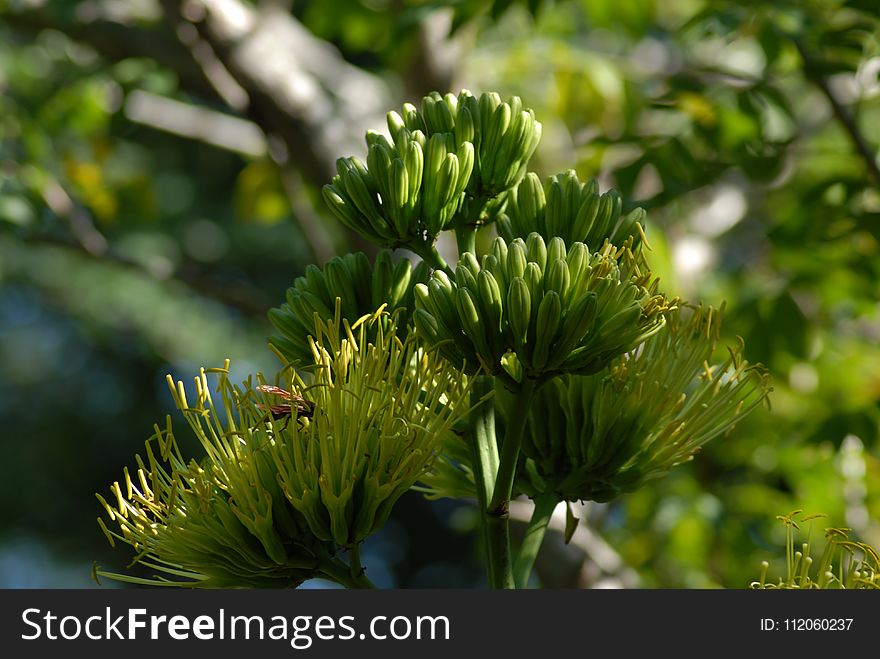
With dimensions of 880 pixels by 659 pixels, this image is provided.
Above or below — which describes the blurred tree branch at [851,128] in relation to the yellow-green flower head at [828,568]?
above

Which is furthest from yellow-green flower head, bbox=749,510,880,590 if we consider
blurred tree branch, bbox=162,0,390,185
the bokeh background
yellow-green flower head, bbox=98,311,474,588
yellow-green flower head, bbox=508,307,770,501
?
blurred tree branch, bbox=162,0,390,185

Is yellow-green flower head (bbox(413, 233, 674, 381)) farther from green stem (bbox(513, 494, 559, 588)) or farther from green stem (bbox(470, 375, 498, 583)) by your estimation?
green stem (bbox(513, 494, 559, 588))

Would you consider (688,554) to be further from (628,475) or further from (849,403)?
(628,475)

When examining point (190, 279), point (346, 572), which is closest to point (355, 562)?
point (346, 572)

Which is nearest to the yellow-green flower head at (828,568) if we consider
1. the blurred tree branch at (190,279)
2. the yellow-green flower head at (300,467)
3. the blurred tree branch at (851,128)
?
the yellow-green flower head at (300,467)

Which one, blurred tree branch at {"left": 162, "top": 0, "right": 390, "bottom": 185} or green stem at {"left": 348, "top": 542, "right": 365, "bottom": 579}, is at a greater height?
blurred tree branch at {"left": 162, "top": 0, "right": 390, "bottom": 185}

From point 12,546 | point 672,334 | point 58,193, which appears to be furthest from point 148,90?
point 12,546

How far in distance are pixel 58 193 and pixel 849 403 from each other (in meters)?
2.26

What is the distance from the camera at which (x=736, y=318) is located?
238 cm

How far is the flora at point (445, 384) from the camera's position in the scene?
0.98m

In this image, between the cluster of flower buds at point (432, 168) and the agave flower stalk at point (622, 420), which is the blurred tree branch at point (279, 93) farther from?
the agave flower stalk at point (622, 420)

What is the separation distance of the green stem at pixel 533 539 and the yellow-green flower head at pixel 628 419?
2 cm

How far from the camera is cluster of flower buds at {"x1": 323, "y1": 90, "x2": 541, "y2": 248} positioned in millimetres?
1086

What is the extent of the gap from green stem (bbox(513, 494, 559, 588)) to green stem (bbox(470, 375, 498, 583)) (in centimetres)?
6
